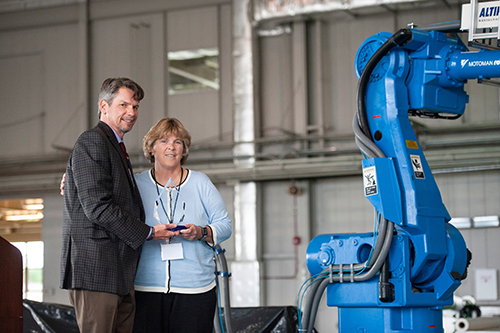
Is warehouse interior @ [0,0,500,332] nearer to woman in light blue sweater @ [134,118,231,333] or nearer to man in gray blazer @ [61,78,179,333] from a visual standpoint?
woman in light blue sweater @ [134,118,231,333]

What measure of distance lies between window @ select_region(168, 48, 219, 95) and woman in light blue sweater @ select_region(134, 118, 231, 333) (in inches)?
269

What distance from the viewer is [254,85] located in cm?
880

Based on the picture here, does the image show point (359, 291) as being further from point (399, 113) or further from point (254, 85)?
point (254, 85)

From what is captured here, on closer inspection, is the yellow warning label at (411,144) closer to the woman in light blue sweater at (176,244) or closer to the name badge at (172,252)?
the woman in light blue sweater at (176,244)

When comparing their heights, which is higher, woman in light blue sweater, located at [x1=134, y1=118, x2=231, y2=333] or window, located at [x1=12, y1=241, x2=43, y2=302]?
woman in light blue sweater, located at [x1=134, y1=118, x2=231, y2=333]

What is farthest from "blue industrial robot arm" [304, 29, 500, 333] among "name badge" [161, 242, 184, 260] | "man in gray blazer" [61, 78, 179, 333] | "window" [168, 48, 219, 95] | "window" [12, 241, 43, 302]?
"window" [12, 241, 43, 302]

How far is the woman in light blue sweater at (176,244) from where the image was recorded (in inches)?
99.8

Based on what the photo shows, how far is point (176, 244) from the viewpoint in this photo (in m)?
2.57

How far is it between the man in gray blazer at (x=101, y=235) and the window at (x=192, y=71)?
23.1 ft

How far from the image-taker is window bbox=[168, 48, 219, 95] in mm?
9453

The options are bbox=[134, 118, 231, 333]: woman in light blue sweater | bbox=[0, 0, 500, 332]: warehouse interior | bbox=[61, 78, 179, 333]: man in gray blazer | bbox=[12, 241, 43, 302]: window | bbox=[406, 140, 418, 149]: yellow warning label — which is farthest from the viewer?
bbox=[12, 241, 43, 302]: window

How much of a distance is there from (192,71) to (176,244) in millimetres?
7237

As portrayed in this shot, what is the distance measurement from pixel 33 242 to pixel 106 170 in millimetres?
9365

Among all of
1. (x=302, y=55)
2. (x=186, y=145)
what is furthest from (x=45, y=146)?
(x=186, y=145)
